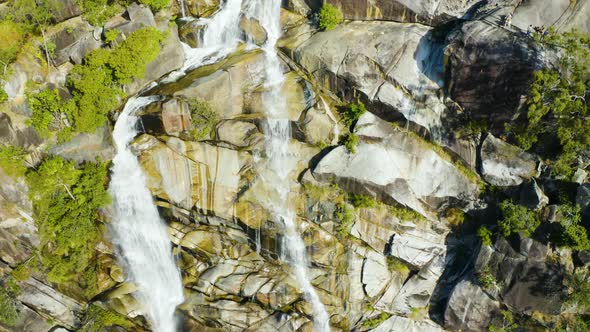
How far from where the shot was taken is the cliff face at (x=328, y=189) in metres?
19.3

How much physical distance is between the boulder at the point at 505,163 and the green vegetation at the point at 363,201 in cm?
509

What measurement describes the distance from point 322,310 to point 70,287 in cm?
1198

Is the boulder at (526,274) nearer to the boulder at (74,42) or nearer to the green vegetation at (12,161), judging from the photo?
the boulder at (74,42)

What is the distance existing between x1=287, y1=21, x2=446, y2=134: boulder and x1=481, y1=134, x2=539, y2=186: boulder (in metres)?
2.37

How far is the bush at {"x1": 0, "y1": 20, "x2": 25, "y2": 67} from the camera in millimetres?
19609

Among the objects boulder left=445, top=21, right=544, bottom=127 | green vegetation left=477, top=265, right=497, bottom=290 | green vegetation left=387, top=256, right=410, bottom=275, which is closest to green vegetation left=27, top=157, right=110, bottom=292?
green vegetation left=387, top=256, right=410, bottom=275

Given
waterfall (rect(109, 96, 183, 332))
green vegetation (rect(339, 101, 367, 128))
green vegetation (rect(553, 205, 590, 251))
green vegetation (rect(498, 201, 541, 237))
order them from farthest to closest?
green vegetation (rect(339, 101, 367, 128)) → waterfall (rect(109, 96, 183, 332)) → green vegetation (rect(498, 201, 541, 237)) → green vegetation (rect(553, 205, 590, 251))

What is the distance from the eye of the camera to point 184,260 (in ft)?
67.1

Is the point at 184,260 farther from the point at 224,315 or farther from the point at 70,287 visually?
the point at 70,287

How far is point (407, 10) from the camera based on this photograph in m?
20.9

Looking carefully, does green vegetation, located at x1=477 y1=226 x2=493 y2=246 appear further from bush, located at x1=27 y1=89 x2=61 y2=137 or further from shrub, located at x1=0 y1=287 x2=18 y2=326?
shrub, located at x1=0 y1=287 x2=18 y2=326

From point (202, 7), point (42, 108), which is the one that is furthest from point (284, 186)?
point (42, 108)

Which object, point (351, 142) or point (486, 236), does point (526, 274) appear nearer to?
point (486, 236)

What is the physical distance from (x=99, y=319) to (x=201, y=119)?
35.2 ft
